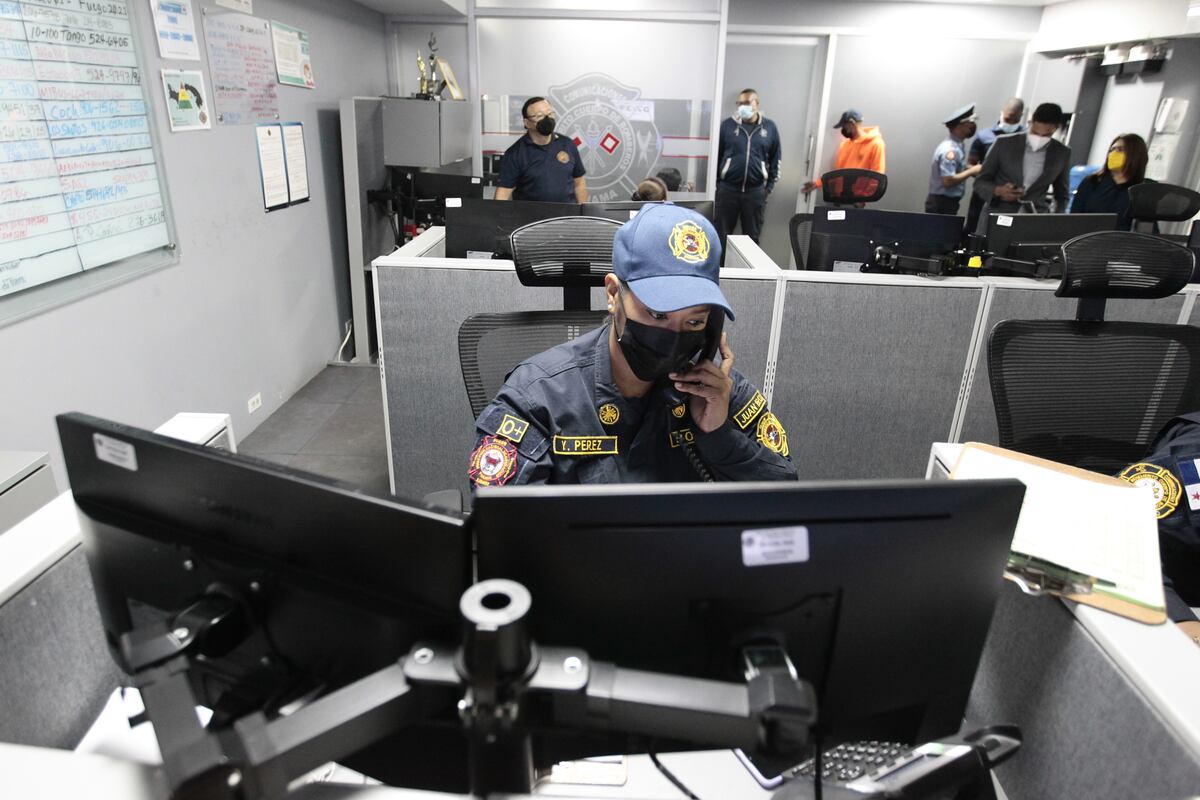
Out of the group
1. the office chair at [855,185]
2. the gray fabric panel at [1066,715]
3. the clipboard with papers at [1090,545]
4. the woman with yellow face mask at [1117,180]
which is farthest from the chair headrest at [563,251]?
the woman with yellow face mask at [1117,180]

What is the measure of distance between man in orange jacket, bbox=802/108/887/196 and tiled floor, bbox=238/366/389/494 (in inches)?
156

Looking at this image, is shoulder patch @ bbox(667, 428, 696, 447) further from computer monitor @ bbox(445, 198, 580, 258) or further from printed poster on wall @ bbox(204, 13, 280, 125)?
printed poster on wall @ bbox(204, 13, 280, 125)

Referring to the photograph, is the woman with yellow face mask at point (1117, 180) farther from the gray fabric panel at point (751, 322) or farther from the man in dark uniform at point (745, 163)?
the gray fabric panel at point (751, 322)

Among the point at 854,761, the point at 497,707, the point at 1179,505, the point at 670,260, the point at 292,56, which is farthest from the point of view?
the point at 292,56

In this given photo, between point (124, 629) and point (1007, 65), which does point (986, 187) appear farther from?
point (124, 629)

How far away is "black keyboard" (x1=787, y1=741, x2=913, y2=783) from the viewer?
87 cm

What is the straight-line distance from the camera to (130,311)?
7.54 ft

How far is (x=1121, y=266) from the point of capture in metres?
1.66

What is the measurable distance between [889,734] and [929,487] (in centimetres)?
28

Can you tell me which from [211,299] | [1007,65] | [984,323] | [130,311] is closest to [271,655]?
[130,311]

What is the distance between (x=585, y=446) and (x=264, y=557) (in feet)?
2.26

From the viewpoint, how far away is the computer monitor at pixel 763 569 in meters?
0.55

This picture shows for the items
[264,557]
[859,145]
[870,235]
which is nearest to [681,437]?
[264,557]

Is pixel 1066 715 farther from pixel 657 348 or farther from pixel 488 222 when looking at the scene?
pixel 488 222
